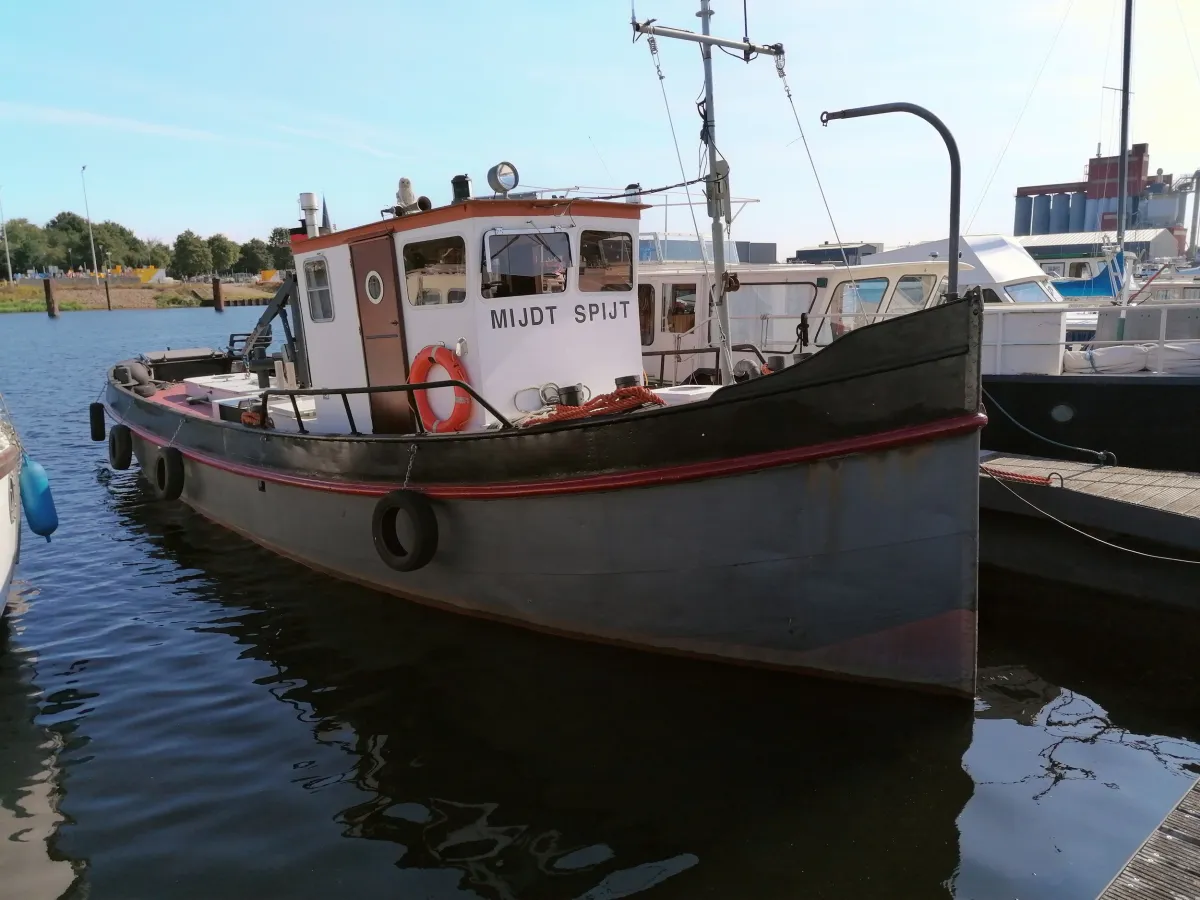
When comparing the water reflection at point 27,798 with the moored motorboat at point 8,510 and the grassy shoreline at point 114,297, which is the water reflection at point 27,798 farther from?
the grassy shoreline at point 114,297

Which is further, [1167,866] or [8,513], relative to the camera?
[8,513]

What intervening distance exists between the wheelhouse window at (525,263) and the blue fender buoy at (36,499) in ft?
17.7

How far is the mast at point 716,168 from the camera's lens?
6875 mm

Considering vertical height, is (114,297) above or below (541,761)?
above

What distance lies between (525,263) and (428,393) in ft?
4.30

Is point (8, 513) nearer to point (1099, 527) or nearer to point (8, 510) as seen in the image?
point (8, 510)

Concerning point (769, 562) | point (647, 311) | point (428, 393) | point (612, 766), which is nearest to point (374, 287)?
point (428, 393)

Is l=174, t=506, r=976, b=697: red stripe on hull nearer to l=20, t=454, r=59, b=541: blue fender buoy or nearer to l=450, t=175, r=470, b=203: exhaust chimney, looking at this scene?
l=450, t=175, r=470, b=203: exhaust chimney

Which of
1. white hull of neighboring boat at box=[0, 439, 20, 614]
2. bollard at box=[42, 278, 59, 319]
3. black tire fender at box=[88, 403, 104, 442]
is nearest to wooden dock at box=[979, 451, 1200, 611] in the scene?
white hull of neighboring boat at box=[0, 439, 20, 614]

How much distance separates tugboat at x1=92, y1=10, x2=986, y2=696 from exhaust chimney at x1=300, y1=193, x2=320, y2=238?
4cm

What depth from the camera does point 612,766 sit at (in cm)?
491

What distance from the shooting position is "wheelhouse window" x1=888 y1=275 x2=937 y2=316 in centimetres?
1195

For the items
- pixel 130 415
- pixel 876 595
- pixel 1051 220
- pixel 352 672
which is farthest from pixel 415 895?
pixel 1051 220

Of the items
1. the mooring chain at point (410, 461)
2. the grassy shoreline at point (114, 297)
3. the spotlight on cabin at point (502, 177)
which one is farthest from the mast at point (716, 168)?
the grassy shoreline at point (114, 297)
